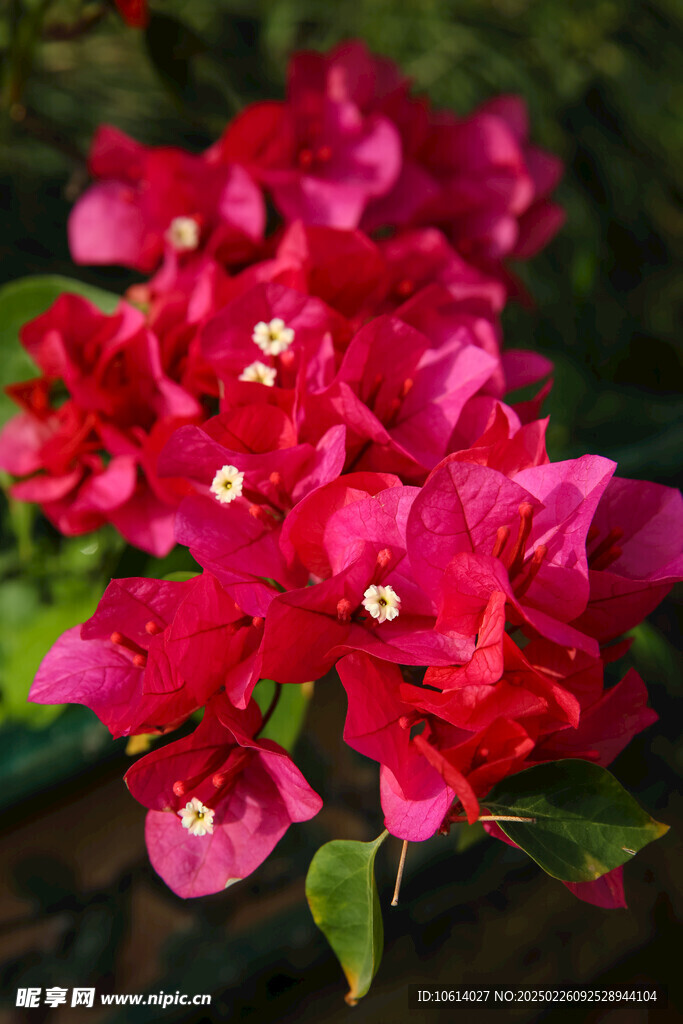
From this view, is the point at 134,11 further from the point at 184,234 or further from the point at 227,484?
the point at 227,484

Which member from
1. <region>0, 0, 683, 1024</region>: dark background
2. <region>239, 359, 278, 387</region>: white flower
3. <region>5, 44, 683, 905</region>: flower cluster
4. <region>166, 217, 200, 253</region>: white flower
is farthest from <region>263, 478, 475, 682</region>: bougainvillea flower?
<region>166, 217, 200, 253</region>: white flower

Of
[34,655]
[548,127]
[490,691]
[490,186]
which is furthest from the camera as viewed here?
[548,127]

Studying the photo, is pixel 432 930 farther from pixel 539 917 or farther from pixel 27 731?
pixel 27 731

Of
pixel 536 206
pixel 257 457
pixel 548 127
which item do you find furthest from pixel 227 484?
pixel 548 127

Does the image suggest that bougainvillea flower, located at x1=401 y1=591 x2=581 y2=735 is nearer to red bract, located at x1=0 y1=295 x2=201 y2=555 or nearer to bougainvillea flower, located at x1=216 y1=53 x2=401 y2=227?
red bract, located at x1=0 y1=295 x2=201 y2=555

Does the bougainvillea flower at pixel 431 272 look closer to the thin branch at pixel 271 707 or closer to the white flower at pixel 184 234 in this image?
the white flower at pixel 184 234

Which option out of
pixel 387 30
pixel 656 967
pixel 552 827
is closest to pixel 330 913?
pixel 552 827
